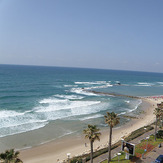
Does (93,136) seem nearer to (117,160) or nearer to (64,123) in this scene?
(117,160)

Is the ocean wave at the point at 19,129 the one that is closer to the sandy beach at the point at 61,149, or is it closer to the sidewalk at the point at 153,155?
the sandy beach at the point at 61,149

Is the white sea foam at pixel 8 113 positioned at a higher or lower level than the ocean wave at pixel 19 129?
higher

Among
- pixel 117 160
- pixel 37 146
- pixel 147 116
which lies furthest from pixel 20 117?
pixel 147 116

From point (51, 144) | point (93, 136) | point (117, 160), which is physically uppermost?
point (93, 136)

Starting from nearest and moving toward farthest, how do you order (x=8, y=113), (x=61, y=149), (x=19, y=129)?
(x=61, y=149) < (x=19, y=129) < (x=8, y=113)

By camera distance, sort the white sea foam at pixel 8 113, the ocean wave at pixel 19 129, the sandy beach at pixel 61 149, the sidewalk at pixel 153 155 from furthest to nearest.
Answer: the white sea foam at pixel 8 113, the ocean wave at pixel 19 129, the sandy beach at pixel 61 149, the sidewalk at pixel 153 155

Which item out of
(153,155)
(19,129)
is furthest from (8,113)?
(153,155)

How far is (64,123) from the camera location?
38.5 meters

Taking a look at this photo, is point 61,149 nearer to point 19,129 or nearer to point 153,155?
point 19,129

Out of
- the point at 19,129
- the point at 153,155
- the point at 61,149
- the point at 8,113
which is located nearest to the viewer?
the point at 153,155

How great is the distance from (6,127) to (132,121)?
32.4 metres

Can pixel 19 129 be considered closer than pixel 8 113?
Yes

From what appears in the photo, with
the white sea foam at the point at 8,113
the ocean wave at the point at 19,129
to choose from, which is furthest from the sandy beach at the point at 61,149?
the white sea foam at the point at 8,113

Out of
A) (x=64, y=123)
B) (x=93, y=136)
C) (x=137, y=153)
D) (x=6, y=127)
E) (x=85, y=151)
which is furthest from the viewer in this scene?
(x=64, y=123)
